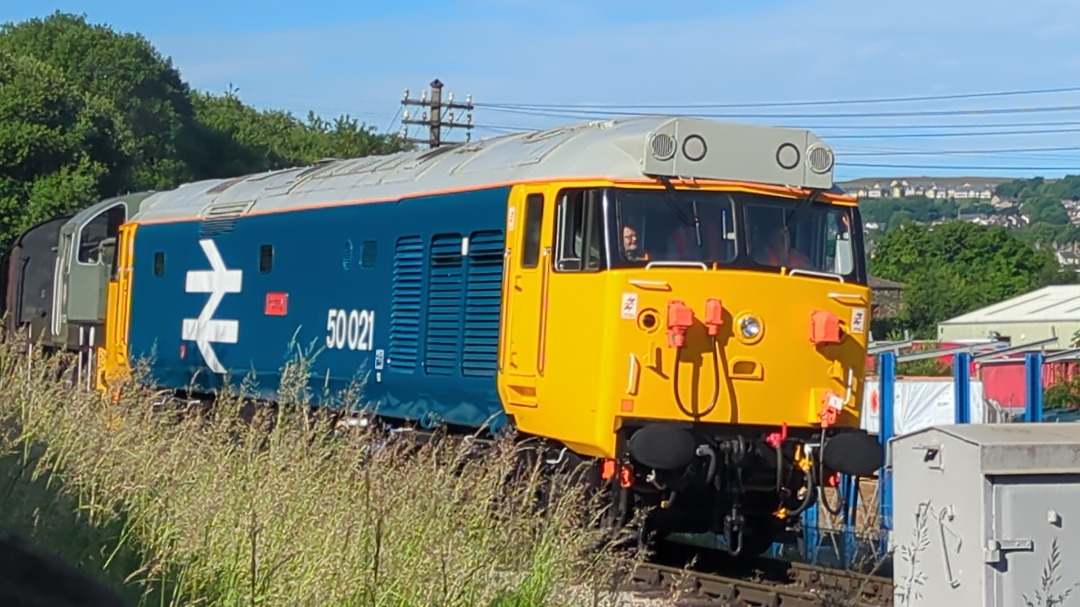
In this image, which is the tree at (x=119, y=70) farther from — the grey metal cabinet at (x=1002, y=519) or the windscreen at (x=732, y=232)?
the grey metal cabinet at (x=1002, y=519)

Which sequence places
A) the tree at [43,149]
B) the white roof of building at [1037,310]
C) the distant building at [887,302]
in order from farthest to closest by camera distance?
the distant building at [887,302] < the white roof of building at [1037,310] < the tree at [43,149]

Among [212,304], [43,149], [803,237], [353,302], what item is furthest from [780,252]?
[43,149]

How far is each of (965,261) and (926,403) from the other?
74563 millimetres

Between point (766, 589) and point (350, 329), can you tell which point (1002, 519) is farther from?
point (350, 329)

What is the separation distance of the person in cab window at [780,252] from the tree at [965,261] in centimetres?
7200

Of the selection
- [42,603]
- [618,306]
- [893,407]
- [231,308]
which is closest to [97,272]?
[231,308]

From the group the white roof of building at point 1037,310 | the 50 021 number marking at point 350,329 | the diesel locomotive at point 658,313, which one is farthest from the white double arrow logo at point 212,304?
the white roof of building at point 1037,310

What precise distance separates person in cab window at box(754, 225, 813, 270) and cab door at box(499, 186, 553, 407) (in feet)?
5.04

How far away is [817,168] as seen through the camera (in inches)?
429

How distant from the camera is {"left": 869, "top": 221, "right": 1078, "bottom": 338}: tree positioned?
83.4 m

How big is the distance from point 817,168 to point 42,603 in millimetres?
8634

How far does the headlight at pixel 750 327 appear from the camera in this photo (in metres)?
10.5

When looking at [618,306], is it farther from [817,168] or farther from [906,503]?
[906,503]

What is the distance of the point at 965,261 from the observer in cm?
8731
